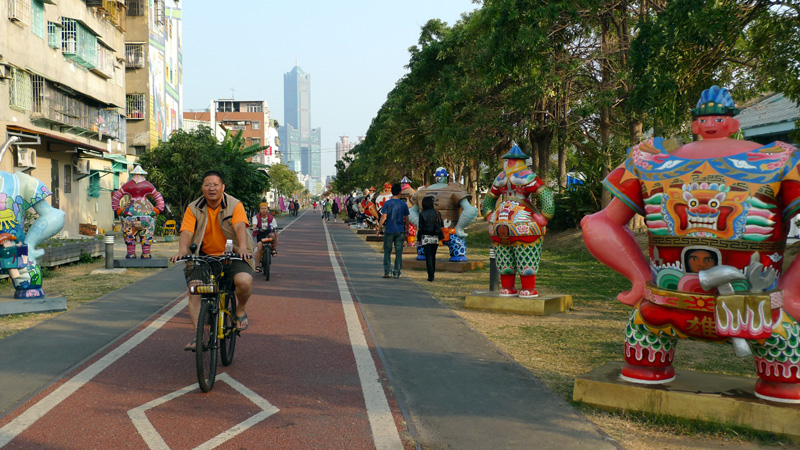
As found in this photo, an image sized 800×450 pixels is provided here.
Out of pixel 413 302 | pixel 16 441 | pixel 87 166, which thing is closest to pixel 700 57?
pixel 413 302

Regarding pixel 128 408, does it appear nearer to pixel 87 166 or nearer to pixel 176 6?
pixel 87 166

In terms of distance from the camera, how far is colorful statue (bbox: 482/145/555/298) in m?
9.82

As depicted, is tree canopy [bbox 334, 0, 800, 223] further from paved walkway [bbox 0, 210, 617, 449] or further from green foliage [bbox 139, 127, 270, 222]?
green foliage [bbox 139, 127, 270, 222]

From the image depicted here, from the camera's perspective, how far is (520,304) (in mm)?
9898

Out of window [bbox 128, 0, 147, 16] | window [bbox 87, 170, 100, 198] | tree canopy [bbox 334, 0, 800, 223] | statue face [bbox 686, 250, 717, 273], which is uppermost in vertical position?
window [bbox 128, 0, 147, 16]

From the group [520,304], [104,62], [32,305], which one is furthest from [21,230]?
[104,62]

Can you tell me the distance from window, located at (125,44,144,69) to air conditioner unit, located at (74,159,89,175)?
436 inches

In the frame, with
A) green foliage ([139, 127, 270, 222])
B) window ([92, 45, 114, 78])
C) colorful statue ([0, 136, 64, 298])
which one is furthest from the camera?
window ([92, 45, 114, 78])

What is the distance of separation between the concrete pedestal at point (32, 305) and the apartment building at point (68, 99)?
41.3 feet

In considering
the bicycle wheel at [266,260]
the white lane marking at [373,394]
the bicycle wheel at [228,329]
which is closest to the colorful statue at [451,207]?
the bicycle wheel at [266,260]

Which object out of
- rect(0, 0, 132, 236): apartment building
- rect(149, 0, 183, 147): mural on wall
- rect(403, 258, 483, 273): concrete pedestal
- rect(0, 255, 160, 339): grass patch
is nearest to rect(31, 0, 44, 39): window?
rect(0, 0, 132, 236): apartment building

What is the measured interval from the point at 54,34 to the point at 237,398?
24179 mm

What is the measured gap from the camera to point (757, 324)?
4582 mm

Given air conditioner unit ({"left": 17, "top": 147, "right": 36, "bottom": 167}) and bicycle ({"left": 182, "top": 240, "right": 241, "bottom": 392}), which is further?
air conditioner unit ({"left": 17, "top": 147, "right": 36, "bottom": 167})
